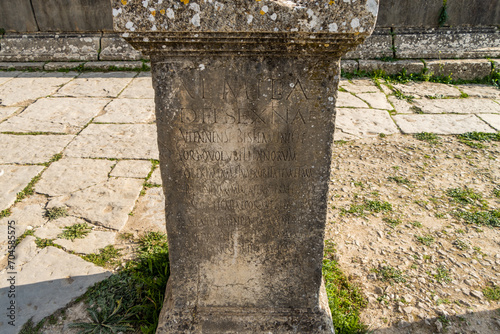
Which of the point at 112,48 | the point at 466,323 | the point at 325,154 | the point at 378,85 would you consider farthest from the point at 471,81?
the point at 112,48

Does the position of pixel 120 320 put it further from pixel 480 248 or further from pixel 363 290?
pixel 480 248

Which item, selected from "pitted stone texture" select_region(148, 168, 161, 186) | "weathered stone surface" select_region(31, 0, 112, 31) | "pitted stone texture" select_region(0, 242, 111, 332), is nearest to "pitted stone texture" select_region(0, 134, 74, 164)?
"pitted stone texture" select_region(148, 168, 161, 186)

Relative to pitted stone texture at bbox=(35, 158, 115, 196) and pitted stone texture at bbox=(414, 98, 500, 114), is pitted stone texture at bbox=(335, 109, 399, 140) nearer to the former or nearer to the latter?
pitted stone texture at bbox=(414, 98, 500, 114)

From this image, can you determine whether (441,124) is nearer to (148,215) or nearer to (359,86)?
(359,86)

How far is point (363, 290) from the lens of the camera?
2.52 m

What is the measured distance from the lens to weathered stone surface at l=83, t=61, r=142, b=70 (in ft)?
21.7

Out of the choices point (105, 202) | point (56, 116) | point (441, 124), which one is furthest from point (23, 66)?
point (441, 124)

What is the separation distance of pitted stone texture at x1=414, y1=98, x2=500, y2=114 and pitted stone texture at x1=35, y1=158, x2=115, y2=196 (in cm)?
436

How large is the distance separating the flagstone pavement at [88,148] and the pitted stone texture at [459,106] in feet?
0.05

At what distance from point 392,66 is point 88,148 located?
5092 mm

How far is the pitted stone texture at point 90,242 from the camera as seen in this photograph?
2.79 m

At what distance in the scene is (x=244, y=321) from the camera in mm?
2148

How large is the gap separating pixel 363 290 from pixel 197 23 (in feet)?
6.62

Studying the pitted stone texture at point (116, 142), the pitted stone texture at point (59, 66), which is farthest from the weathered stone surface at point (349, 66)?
the pitted stone texture at point (59, 66)
